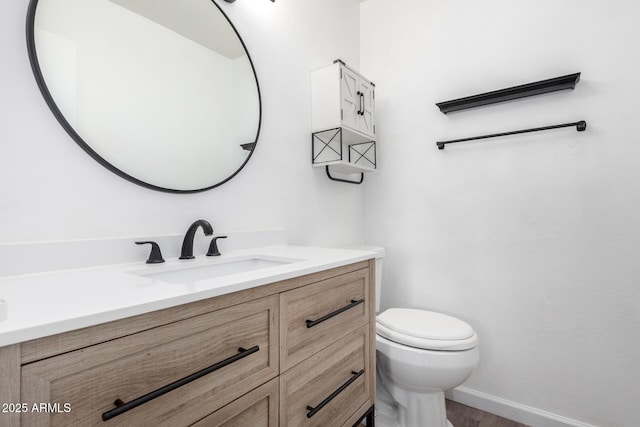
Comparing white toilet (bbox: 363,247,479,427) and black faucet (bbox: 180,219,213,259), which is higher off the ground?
black faucet (bbox: 180,219,213,259)

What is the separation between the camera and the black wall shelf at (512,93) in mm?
1493

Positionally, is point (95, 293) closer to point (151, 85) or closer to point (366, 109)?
point (151, 85)

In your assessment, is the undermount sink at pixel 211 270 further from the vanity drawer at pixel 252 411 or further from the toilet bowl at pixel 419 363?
the toilet bowl at pixel 419 363

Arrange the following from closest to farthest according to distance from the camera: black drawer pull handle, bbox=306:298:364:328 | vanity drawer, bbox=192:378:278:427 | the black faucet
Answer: vanity drawer, bbox=192:378:278:427
black drawer pull handle, bbox=306:298:364:328
the black faucet

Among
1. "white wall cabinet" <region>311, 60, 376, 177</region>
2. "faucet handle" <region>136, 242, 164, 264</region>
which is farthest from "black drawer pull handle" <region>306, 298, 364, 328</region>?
"white wall cabinet" <region>311, 60, 376, 177</region>

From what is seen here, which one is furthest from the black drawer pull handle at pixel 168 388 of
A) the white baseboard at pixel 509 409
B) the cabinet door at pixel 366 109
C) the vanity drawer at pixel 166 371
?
the white baseboard at pixel 509 409

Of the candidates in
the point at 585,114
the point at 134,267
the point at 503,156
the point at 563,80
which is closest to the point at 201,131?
the point at 134,267

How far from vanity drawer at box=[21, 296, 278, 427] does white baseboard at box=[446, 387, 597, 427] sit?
4.90ft

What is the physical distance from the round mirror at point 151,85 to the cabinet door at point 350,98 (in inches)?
18.7

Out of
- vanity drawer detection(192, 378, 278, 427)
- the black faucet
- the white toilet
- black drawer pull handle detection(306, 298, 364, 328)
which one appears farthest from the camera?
the white toilet

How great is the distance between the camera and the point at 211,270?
3.63 ft

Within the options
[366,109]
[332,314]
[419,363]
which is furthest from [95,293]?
[366,109]

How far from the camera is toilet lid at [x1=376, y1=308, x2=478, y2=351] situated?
137 cm

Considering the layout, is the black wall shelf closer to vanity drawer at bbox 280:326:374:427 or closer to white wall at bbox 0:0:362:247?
white wall at bbox 0:0:362:247
